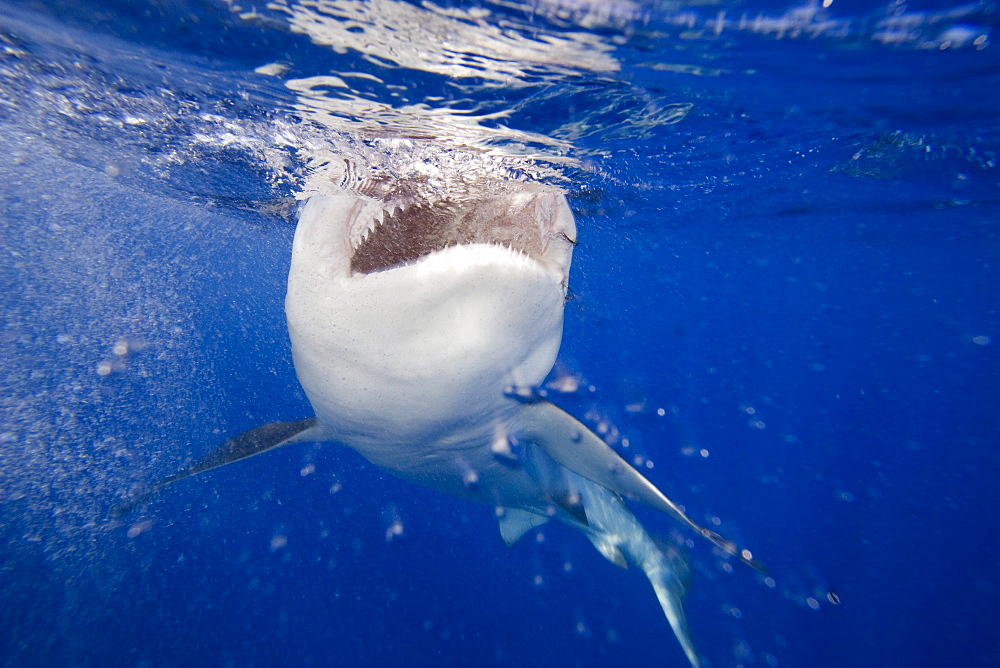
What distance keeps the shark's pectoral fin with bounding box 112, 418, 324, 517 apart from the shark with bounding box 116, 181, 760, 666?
4.9 inches

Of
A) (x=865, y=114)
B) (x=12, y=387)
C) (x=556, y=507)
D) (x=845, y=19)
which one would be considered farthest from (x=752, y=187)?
(x=12, y=387)

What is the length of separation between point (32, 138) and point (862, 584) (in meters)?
39.4

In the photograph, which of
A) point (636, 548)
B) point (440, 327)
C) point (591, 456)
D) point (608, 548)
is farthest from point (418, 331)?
point (636, 548)

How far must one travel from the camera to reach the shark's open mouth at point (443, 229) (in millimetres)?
2730

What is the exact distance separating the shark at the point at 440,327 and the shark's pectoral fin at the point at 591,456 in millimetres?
14

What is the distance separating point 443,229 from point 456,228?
10 cm

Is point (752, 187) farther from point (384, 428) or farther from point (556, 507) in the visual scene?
point (384, 428)

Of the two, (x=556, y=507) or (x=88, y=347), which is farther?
(x=88, y=347)

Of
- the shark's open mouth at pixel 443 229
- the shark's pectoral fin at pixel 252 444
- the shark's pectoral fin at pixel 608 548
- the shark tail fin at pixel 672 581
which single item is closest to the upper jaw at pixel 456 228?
the shark's open mouth at pixel 443 229

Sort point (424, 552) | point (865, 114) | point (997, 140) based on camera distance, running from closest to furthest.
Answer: point (865, 114), point (997, 140), point (424, 552)

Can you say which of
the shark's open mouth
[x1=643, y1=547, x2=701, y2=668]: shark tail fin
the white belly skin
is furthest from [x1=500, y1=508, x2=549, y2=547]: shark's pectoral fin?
the shark's open mouth

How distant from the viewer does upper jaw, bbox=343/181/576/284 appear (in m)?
2.70

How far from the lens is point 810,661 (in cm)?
1425

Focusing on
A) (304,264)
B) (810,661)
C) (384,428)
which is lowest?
(810,661)
